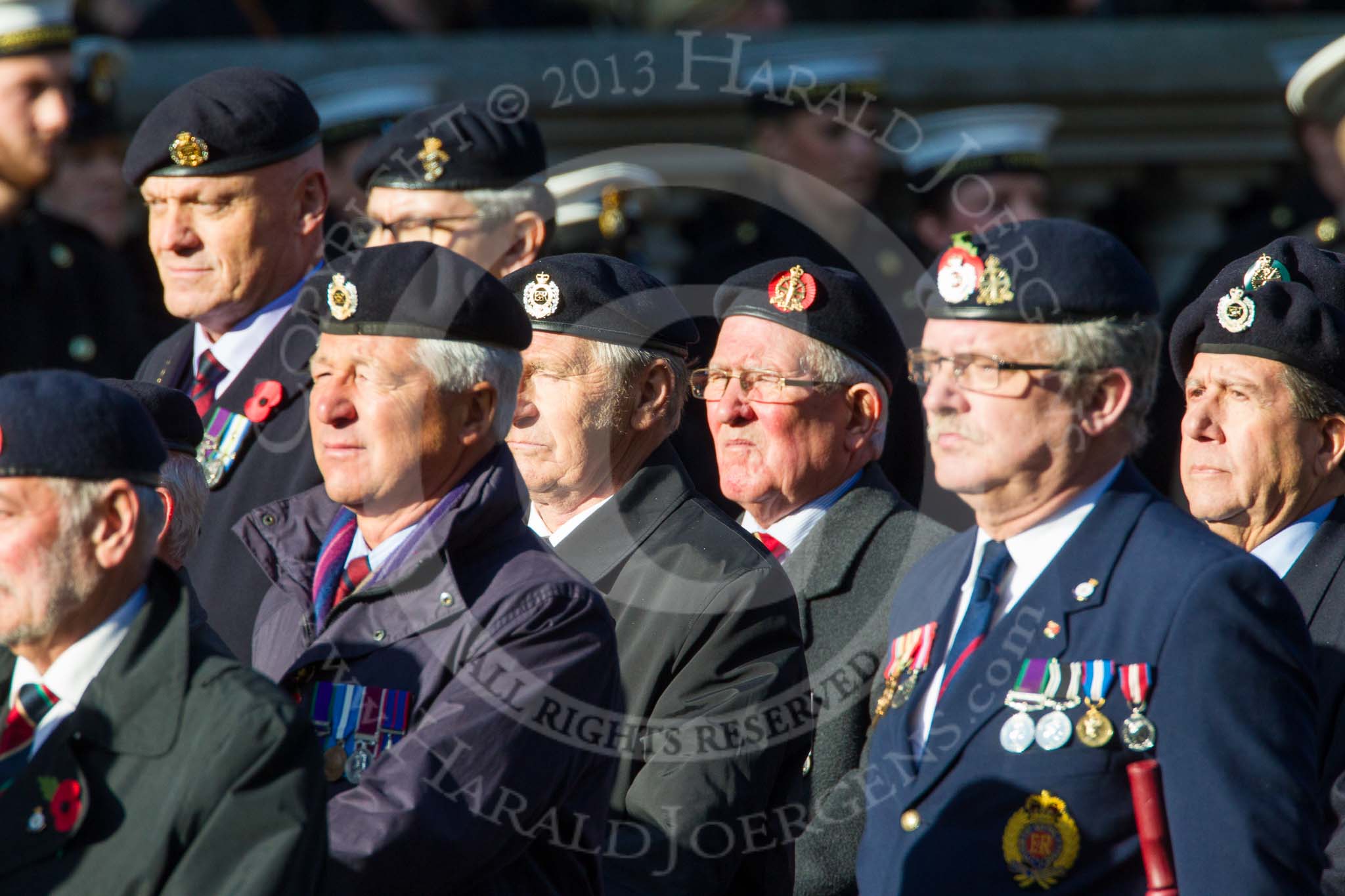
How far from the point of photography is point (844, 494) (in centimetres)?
479

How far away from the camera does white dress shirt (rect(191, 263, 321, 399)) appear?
5.21m

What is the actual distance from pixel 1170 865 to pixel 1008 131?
4438mm

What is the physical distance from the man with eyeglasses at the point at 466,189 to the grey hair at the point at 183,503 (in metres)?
1.28

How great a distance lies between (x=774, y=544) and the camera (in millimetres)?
4770

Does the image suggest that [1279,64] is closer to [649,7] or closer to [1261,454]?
[649,7]

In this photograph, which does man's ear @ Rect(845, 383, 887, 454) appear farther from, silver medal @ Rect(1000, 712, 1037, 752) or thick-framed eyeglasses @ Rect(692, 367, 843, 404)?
silver medal @ Rect(1000, 712, 1037, 752)

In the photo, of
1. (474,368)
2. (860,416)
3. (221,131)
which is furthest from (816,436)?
(221,131)

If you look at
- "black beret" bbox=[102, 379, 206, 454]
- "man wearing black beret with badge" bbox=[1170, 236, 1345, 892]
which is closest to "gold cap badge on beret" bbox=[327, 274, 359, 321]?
"black beret" bbox=[102, 379, 206, 454]

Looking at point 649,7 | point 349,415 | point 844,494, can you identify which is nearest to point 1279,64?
point 649,7

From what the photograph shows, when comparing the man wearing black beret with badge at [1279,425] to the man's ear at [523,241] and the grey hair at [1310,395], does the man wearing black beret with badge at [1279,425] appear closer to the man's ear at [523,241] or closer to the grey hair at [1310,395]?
the grey hair at [1310,395]

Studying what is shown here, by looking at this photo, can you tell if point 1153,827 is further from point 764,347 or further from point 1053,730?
point 764,347

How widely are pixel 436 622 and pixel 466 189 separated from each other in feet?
7.35

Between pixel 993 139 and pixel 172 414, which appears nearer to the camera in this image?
pixel 172 414

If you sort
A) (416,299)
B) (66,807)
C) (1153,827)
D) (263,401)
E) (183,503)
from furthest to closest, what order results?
(263,401) → (183,503) → (416,299) → (1153,827) → (66,807)
